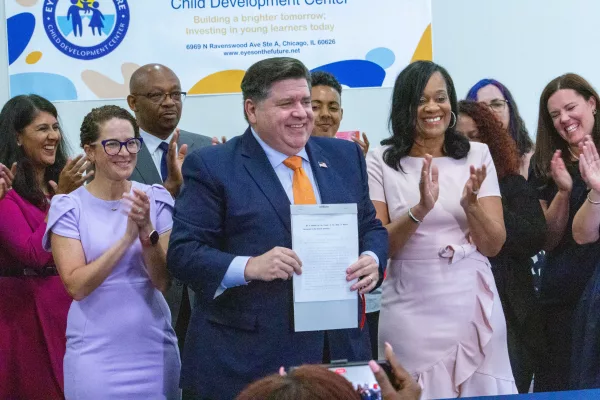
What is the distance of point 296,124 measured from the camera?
2.48 m

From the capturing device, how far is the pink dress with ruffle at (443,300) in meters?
2.87

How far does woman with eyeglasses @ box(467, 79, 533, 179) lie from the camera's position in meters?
3.98

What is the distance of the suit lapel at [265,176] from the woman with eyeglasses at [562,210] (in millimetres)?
1412

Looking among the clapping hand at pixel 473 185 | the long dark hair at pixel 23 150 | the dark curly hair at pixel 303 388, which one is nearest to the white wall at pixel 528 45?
the clapping hand at pixel 473 185

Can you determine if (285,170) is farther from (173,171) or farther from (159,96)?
(159,96)

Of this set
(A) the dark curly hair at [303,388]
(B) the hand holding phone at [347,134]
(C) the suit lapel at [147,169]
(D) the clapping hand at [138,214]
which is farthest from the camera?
(B) the hand holding phone at [347,134]

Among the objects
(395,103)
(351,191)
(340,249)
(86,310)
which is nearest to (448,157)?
Answer: (395,103)

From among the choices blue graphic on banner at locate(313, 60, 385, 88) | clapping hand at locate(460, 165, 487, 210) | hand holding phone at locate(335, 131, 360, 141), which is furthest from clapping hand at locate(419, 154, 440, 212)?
blue graphic on banner at locate(313, 60, 385, 88)

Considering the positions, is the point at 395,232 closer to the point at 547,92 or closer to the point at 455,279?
the point at 455,279

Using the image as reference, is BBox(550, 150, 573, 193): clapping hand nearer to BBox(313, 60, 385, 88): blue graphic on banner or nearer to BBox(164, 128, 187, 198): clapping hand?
BBox(164, 128, 187, 198): clapping hand

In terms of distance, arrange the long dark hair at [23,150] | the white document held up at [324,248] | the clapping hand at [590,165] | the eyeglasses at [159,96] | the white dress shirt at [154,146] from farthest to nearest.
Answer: the eyeglasses at [159,96] < the white dress shirt at [154,146] < the long dark hair at [23,150] < the clapping hand at [590,165] < the white document held up at [324,248]

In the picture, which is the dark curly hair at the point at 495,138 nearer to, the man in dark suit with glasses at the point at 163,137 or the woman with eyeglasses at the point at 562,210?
the woman with eyeglasses at the point at 562,210

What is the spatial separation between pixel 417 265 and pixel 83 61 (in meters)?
2.74

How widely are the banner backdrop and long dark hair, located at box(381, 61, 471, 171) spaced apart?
174 cm
